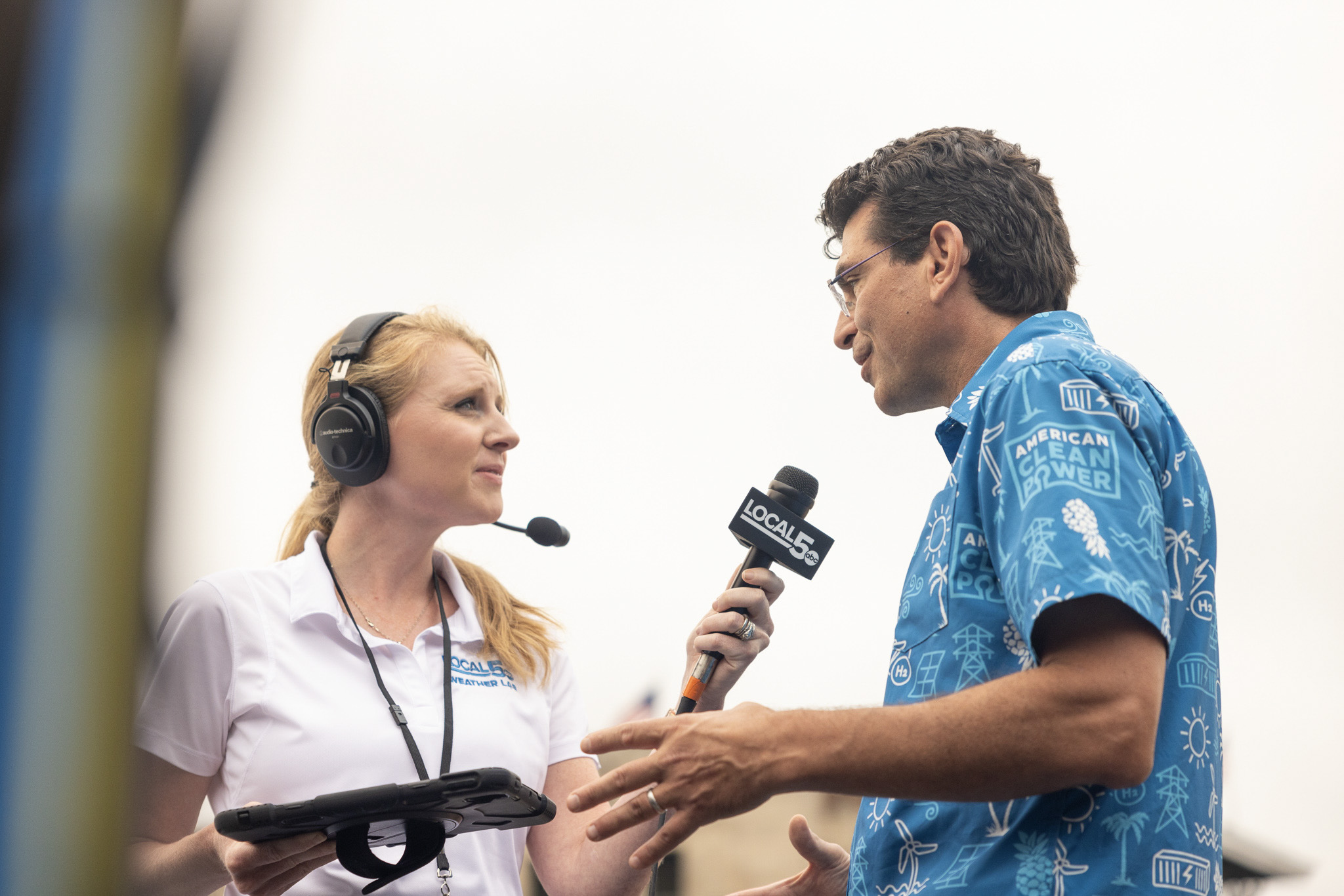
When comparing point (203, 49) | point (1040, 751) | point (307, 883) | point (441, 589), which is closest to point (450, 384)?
point (441, 589)

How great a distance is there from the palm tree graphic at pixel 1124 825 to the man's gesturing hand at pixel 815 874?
2.45 feet

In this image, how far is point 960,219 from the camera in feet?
7.82

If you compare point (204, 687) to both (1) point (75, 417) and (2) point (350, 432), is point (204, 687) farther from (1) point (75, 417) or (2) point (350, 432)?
(1) point (75, 417)

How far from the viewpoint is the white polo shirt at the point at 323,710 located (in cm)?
221

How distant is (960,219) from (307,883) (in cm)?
199

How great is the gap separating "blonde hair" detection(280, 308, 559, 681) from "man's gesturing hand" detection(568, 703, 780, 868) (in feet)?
3.97

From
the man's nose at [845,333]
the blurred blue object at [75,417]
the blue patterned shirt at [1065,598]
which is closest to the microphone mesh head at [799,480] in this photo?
the man's nose at [845,333]

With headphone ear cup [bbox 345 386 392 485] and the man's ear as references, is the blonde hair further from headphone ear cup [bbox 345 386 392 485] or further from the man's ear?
the man's ear

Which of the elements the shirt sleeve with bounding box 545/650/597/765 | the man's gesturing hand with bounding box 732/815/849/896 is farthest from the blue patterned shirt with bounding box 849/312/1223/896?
the shirt sleeve with bounding box 545/650/597/765

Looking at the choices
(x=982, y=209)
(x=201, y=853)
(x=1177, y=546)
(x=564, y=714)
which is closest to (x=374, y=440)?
(x=564, y=714)

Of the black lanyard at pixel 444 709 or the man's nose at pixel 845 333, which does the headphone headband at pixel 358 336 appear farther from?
the man's nose at pixel 845 333

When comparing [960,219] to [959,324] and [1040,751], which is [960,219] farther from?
[1040,751]

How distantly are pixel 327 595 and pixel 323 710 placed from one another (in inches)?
12.4

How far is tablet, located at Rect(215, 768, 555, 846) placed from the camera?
5.42 ft
